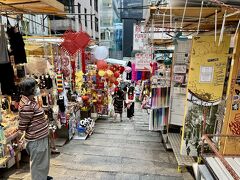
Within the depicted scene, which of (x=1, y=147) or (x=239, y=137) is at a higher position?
(x=239, y=137)

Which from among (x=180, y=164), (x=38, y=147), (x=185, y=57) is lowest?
(x=180, y=164)

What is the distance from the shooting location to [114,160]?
4996 millimetres

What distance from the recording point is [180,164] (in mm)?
4352

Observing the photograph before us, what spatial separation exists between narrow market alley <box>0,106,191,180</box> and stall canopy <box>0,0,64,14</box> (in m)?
3.43

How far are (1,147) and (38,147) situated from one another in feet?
4.75

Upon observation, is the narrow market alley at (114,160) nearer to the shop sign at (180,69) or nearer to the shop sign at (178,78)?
the shop sign at (178,78)

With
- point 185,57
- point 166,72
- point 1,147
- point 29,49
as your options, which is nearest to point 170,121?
point 166,72

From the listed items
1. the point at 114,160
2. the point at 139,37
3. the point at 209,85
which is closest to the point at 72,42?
the point at 114,160

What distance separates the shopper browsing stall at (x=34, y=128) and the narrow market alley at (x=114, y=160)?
0.86 m

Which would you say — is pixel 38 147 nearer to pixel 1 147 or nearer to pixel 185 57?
pixel 1 147

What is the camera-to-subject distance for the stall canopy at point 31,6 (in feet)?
10.1

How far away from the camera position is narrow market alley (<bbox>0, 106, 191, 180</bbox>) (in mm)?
4312

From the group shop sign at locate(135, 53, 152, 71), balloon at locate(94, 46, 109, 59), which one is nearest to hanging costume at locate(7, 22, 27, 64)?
shop sign at locate(135, 53, 152, 71)

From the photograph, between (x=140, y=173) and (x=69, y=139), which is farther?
(x=69, y=139)
